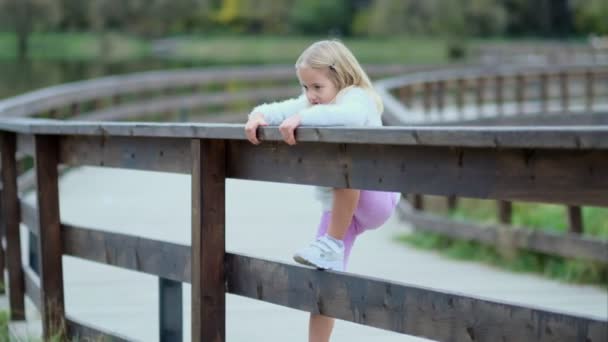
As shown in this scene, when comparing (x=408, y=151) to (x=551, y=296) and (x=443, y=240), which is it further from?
(x=443, y=240)

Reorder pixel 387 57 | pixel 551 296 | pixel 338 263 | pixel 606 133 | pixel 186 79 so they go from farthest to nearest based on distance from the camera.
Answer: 1. pixel 387 57
2. pixel 186 79
3. pixel 551 296
4. pixel 338 263
5. pixel 606 133

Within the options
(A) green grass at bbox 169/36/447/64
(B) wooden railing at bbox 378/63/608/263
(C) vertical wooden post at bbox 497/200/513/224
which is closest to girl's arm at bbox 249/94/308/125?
(B) wooden railing at bbox 378/63/608/263

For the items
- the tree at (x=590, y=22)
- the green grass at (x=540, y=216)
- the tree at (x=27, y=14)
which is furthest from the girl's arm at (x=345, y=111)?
the tree at (x=590, y=22)

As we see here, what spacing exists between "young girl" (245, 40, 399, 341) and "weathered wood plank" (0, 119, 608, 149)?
15cm

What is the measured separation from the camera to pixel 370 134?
2.99 m

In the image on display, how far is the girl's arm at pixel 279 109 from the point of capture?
137 inches

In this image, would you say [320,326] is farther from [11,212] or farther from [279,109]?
[11,212]

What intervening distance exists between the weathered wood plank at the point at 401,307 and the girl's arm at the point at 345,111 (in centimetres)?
43

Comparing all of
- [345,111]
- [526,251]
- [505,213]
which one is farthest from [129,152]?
[505,213]

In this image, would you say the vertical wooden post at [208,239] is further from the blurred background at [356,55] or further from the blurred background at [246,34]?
the blurred background at [246,34]

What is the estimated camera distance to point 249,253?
23.9ft

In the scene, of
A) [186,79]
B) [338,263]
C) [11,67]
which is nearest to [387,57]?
[11,67]

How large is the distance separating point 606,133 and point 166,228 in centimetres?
585

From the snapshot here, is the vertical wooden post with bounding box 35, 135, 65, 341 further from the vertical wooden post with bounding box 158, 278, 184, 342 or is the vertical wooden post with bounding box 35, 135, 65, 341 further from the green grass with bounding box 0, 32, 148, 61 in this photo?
the green grass with bounding box 0, 32, 148, 61
